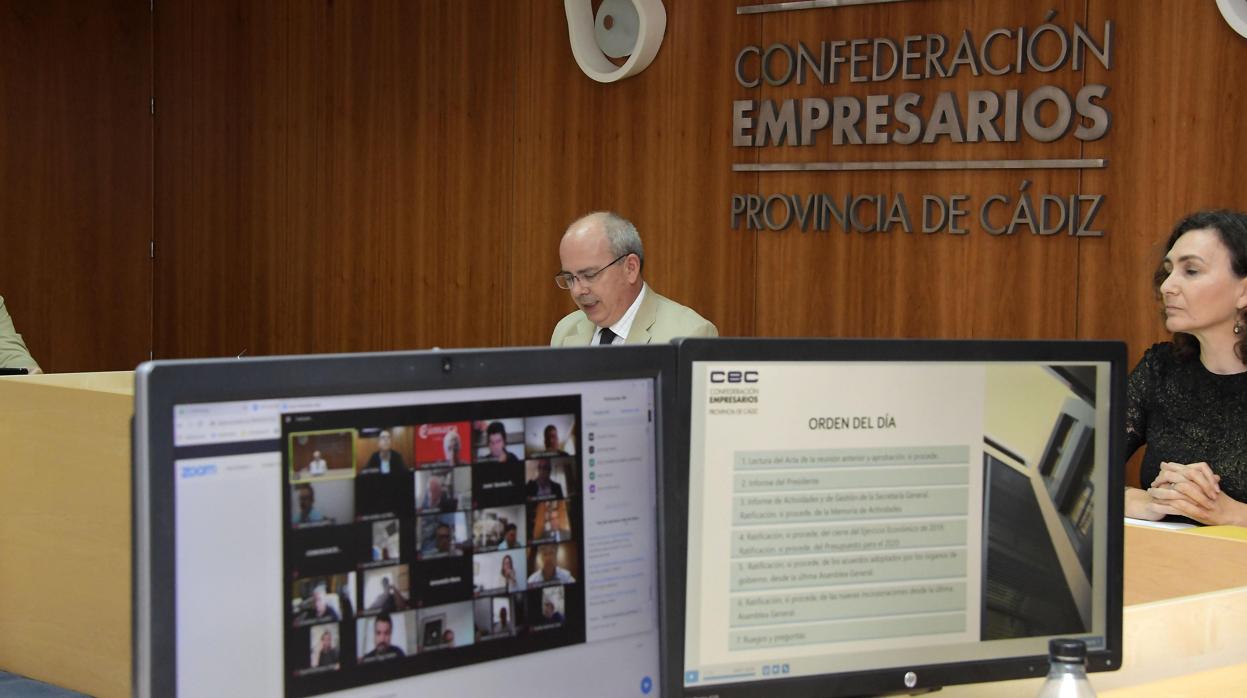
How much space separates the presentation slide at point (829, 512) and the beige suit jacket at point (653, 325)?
2.65 meters

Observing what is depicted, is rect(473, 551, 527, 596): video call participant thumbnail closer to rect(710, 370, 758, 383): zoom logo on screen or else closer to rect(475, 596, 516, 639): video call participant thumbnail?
rect(475, 596, 516, 639): video call participant thumbnail

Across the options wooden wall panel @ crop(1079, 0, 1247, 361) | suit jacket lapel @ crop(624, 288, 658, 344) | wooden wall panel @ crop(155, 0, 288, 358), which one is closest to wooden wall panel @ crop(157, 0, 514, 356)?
wooden wall panel @ crop(155, 0, 288, 358)

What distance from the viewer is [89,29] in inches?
309

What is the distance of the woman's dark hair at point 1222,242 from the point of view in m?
3.66

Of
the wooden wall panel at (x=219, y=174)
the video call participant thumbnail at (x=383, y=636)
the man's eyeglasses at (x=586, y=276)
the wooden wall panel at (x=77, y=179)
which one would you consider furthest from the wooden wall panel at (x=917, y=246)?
the wooden wall panel at (x=77, y=179)

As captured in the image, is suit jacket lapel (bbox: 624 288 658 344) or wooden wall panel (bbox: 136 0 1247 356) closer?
suit jacket lapel (bbox: 624 288 658 344)

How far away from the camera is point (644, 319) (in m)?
4.55

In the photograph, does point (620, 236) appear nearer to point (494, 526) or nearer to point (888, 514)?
point (888, 514)

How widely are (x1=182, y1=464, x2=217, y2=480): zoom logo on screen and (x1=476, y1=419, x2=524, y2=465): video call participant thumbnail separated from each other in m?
0.26

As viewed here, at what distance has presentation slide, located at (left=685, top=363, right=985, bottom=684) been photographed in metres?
1.43

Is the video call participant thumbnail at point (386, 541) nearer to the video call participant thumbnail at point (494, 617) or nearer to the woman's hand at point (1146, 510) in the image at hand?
the video call participant thumbnail at point (494, 617)

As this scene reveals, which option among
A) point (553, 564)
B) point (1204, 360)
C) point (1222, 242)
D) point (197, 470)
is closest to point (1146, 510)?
point (1204, 360)

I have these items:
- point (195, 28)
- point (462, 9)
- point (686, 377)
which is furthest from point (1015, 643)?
point (195, 28)

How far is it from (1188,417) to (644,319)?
1743mm
